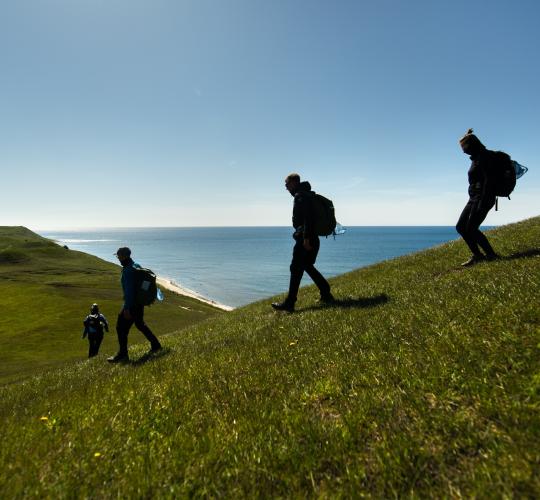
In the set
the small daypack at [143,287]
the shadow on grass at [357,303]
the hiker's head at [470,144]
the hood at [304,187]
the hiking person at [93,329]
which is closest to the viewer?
the shadow on grass at [357,303]

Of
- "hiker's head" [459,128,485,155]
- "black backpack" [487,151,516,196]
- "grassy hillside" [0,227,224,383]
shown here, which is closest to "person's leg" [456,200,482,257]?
"black backpack" [487,151,516,196]

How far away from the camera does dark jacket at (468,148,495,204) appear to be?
1077 centimetres

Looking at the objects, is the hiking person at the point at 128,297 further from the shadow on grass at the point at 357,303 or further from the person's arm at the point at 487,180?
the person's arm at the point at 487,180

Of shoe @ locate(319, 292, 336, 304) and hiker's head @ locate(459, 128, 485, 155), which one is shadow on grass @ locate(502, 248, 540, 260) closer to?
hiker's head @ locate(459, 128, 485, 155)

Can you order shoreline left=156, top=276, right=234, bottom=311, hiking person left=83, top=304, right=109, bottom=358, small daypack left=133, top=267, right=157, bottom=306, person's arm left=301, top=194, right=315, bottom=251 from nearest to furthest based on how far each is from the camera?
person's arm left=301, top=194, right=315, bottom=251, small daypack left=133, top=267, right=157, bottom=306, hiking person left=83, top=304, right=109, bottom=358, shoreline left=156, top=276, right=234, bottom=311

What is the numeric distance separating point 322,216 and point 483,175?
194 inches

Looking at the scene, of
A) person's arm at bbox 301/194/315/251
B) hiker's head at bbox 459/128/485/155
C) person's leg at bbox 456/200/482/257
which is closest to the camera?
hiker's head at bbox 459/128/485/155

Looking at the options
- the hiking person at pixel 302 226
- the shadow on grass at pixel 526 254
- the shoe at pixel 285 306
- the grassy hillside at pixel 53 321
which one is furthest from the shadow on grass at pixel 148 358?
the grassy hillside at pixel 53 321

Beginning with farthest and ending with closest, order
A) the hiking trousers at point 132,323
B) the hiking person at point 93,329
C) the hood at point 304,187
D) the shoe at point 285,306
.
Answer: the hiking person at point 93,329 < the shoe at point 285,306 < the hiking trousers at point 132,323 < the hood at point 304,187

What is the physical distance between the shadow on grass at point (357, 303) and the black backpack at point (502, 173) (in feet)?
15.4

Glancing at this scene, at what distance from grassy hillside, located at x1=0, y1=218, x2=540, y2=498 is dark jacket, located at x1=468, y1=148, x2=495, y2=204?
140 inches

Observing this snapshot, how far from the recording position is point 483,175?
35.5ft

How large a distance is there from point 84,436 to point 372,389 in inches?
163

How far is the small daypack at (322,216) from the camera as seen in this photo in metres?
11.5
